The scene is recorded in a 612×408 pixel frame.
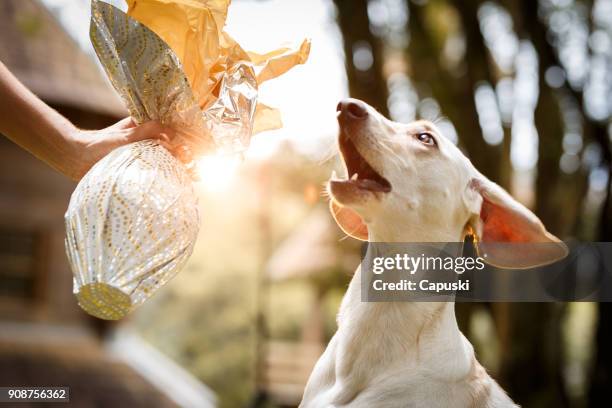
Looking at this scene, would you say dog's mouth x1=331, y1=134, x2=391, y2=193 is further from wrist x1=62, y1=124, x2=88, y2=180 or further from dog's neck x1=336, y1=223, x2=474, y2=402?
wrist x1=62, y1=124, x2=88, y2=180

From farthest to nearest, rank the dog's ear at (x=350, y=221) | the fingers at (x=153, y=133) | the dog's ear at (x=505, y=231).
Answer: the dog's ear at (x=350, y=221)
the dog's ear at (x=505, y=231)
the fingers at (x=153, y=133)

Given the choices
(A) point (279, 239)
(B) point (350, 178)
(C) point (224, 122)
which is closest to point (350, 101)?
(B) point (350, 178)

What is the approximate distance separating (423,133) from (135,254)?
1.18 meters

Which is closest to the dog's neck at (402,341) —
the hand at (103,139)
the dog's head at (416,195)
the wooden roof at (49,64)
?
the dog's head at (416,195)

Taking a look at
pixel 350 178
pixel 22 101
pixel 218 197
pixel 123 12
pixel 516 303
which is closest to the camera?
pixel 123 12

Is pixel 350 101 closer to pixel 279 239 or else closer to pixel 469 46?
pixel 469 46

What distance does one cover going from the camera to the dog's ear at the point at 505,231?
230 cm

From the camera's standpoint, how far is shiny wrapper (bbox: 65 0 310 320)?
Result: 1.76 meters

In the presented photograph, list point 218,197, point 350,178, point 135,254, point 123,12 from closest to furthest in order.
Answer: point 135,254 → point 123,12 → point 350,178 → point 218,197

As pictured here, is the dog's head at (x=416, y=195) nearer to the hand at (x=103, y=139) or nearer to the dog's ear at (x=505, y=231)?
the dog's ear at (x=505, y=231)

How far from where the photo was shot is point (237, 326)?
30.4 metres

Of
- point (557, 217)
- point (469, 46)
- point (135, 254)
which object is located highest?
point (469, 46)

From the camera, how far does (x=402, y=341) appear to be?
7.27 ft

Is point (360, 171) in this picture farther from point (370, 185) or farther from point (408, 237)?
point (408, 237)
